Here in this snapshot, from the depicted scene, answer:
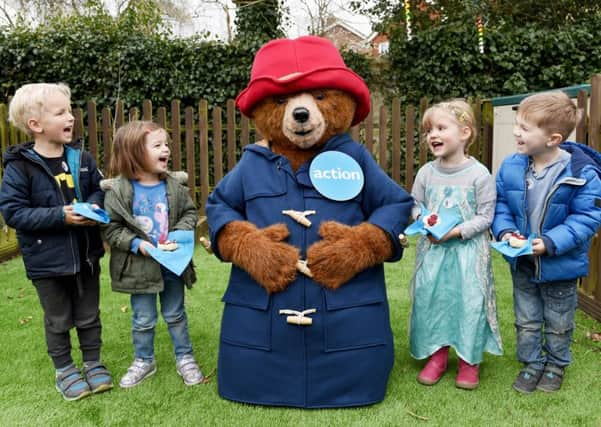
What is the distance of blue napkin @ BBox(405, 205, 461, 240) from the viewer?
270cm

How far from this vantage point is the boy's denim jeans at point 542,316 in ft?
9.09

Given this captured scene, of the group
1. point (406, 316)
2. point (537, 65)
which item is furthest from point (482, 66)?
point (406, 316)

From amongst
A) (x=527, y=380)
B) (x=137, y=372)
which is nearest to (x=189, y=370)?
(x=137, y=372)

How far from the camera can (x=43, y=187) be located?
273cm

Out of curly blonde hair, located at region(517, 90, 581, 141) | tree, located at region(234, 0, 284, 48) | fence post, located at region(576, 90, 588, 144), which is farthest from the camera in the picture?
tree, located at region(234, 0, 284, 48)

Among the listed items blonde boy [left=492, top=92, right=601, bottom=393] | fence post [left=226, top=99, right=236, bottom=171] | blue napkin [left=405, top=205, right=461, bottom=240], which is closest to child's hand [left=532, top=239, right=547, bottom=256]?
blonde boy [left=492, top=92, right=601, bottom=393]

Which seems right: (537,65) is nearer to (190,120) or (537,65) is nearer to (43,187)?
(190,120)

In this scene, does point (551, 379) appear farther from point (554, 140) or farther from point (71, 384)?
point (71, 384)

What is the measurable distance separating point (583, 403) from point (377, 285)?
3.88ft

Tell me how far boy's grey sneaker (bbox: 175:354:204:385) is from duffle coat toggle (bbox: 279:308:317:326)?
2.47ft

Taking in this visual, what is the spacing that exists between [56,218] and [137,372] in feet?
3.24

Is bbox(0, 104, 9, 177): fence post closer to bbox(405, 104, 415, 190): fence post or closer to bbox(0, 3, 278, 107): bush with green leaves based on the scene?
bbox(0, 3, 278, 107): bush with green leaves

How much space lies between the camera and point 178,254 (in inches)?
110

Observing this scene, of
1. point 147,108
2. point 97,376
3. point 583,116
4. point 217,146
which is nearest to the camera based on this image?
point 97,376
